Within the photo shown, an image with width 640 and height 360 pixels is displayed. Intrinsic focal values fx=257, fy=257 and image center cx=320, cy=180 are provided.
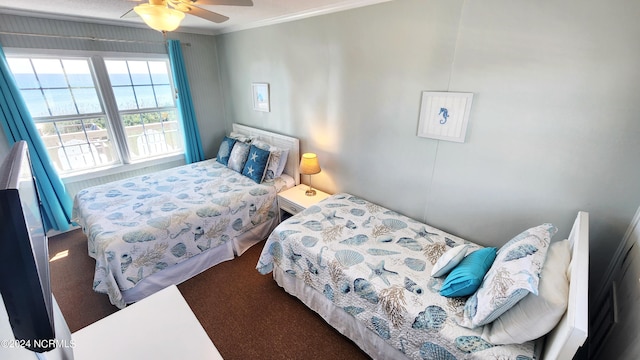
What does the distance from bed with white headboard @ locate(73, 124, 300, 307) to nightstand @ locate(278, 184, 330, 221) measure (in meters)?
0.09

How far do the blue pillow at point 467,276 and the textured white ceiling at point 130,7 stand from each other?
1945mm

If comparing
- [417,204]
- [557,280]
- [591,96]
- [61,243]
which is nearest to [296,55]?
[417,204]

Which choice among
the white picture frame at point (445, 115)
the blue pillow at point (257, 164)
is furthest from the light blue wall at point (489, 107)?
the blue pillow at point (257, 164)

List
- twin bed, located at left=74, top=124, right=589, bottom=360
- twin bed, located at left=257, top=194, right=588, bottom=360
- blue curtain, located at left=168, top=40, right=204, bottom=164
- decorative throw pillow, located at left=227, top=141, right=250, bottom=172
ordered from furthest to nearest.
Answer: blue curtain, located at left=168, top=40, right=204, bottom=164 < decorative throw pillow, located at left=227, top=141, right=250, bottom=172 < twin bed, located at left=74, top=124, right=589, bottom=360 < twin bed, located at left=257, top=194, right=588, bottom=360

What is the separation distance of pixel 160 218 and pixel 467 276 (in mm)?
2267

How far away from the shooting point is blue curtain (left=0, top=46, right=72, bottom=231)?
2.37 m

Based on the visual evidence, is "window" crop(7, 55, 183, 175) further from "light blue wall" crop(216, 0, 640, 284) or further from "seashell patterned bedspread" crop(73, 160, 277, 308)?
"light blue wall" crop(216, 0, 640, 284)

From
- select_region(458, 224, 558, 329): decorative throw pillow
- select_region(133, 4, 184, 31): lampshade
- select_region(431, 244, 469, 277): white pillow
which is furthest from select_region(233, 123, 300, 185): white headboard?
select_region(458, 224, 558, 329): decorative throw pillow

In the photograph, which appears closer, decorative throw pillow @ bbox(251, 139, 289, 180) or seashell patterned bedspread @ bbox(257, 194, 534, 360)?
seashell patterned bedspread @ bbox(257, 194, 534, 360)

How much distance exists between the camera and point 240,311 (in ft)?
6.57

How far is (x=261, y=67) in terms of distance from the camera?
3.15m

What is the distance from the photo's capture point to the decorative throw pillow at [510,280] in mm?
1082

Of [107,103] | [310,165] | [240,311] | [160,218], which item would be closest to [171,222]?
[160,218]

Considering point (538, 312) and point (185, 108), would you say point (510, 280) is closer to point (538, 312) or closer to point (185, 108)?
point (538, 312)
